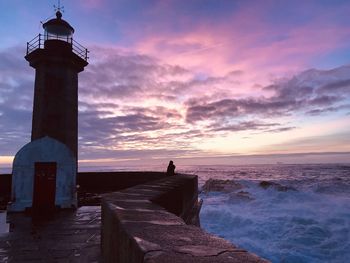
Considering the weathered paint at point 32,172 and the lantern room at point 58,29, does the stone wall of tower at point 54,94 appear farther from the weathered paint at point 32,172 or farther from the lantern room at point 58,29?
the weathered paint at point 32,172

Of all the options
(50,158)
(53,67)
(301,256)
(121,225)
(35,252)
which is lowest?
(301,256)

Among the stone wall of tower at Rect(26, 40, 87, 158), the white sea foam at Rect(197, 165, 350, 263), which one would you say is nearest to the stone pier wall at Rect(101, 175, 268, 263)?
the white sea foam at Rect(197, 165, 350, 263)

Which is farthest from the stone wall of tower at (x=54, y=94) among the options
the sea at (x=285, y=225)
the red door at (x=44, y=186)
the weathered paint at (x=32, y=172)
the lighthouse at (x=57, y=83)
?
the sea at (x=285, y=225)

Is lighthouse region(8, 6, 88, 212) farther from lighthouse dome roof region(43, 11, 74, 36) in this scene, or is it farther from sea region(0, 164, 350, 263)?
sea region(0, 164, 350, 263)

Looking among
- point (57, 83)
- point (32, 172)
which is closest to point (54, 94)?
point (57, 83)

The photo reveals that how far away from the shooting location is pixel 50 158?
9.73 m

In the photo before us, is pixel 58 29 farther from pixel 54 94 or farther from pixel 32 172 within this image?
pixel 32 172

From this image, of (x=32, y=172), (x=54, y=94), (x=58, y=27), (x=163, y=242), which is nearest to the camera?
(x=163, y=242)

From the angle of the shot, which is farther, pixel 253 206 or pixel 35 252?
pixel 253 206

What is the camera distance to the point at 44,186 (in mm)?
9555

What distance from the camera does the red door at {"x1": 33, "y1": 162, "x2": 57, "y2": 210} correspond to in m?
9.46

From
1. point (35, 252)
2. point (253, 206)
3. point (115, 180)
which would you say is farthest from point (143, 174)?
point (35, 252)

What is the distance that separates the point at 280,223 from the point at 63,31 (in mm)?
15917

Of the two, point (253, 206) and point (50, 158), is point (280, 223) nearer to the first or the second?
point (253, 206)
